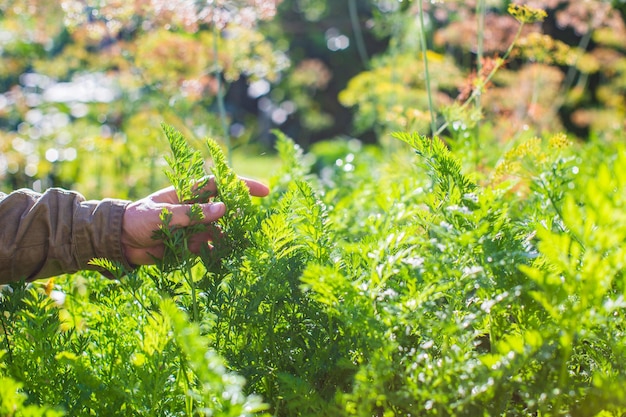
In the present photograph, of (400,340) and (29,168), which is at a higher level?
(400,340)

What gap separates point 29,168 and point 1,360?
146 inches

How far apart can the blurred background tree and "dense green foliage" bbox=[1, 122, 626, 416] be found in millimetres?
424

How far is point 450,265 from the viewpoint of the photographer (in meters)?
0.98

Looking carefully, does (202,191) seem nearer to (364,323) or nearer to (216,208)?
(216,208)

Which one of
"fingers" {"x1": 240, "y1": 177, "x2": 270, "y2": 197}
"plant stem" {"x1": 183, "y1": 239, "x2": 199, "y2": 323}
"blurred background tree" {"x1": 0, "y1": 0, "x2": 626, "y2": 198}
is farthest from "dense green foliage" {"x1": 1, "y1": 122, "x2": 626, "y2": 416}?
"blurred background tree" {"x1": 0, "y1": 0, "x2": 626, "y2": 198}

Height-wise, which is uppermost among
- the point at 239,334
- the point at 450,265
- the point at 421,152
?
the point at 421,152

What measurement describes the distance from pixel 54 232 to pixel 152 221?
0.24m

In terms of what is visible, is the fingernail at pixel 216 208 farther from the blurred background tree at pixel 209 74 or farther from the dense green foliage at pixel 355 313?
the blurred background tree at pixel 209 74

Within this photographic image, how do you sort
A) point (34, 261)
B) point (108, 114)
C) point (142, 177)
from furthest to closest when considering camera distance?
1. point (108, 114)
2. point (142, 177)
3. point (34, 261)

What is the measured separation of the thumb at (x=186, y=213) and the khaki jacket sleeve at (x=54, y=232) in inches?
7.9

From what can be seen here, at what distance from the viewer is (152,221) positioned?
125 cm

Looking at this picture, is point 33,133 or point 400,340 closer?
point 400,340

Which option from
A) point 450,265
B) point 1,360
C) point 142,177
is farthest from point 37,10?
point 450,265

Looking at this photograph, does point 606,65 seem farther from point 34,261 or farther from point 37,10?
point 34,261
